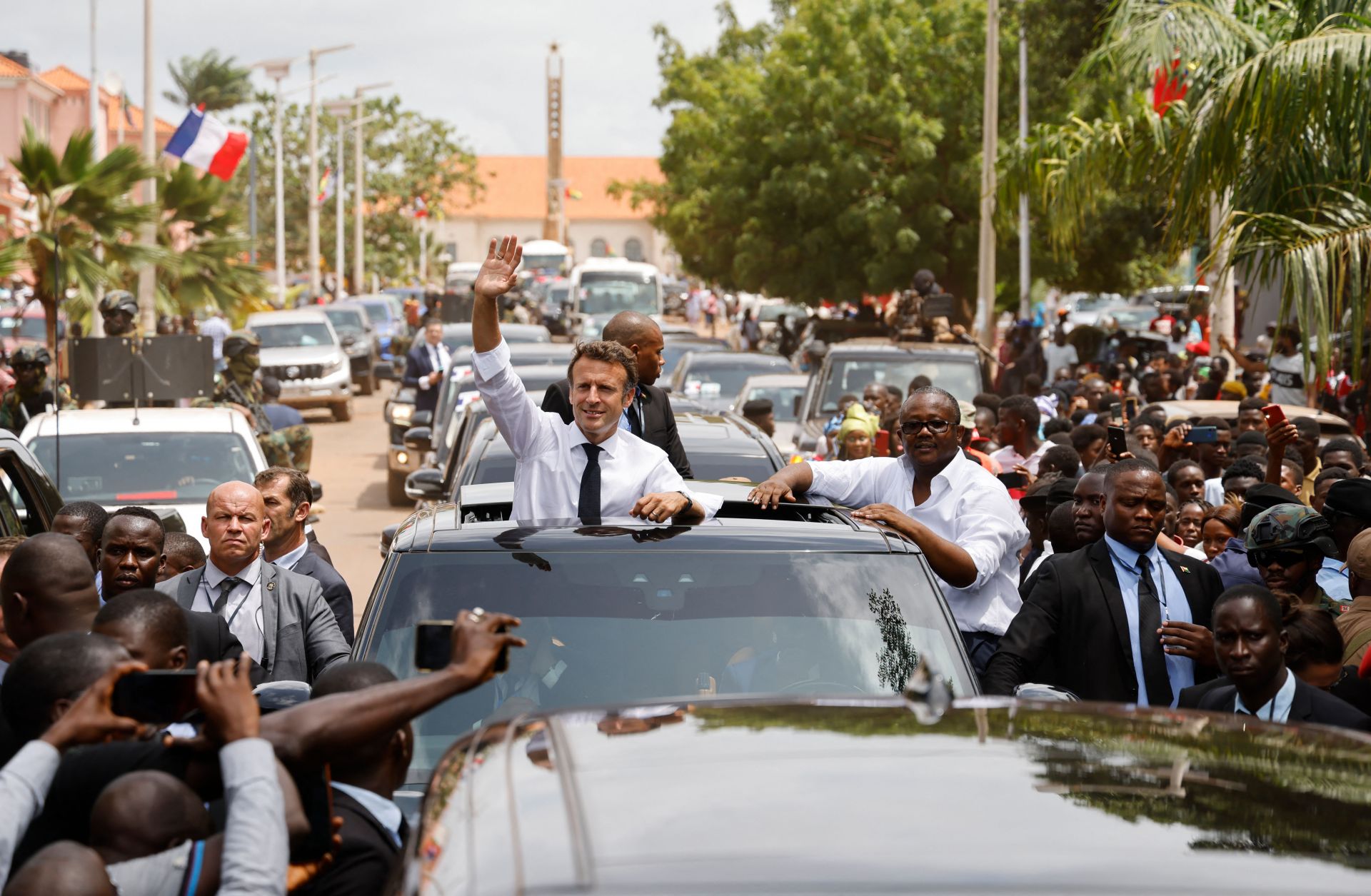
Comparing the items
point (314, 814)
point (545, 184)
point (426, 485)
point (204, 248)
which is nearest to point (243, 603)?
point (314, 814)

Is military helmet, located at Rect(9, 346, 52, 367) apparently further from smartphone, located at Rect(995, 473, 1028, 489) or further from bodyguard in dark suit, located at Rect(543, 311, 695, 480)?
smartphone, located at Rect(995, 473, 1028, 489)

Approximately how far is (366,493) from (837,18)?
15889 millimetres

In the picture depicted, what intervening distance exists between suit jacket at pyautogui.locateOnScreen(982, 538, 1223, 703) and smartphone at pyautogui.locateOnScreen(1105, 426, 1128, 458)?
2.12 m

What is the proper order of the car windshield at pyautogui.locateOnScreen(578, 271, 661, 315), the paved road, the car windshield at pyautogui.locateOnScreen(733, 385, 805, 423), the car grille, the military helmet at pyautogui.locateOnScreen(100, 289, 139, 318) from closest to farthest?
the military helmet at pyautogui.locateOnScreen(100, 289, 139, 318)
the paved road
the car windshield at pyautogui.locateOnScreen(733, 385, 805, 423)
the car grille
the car windshield at pyautogui.locateOnScreen(578, 271, 661, 315)

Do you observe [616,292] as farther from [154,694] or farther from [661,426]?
[154,694]

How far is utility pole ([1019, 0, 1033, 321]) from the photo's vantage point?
27.2 meters

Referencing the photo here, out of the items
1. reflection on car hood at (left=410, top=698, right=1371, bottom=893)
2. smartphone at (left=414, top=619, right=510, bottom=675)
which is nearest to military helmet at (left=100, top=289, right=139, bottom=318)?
smartphone at (left=414, top=619, right=510, bottom=675)

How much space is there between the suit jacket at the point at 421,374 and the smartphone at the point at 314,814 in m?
16.2

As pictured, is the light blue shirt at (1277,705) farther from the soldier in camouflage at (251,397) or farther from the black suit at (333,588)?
the soldier in camouflage at (251,397)

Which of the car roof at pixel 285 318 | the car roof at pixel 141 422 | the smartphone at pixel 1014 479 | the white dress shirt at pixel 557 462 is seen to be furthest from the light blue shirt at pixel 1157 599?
the car roof at pixel 285 318

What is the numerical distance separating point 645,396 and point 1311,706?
2885 mm

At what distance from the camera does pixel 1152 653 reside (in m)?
5.34

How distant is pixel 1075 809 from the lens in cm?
246

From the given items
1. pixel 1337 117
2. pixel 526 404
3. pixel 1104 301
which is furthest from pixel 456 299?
pixel 526 404
